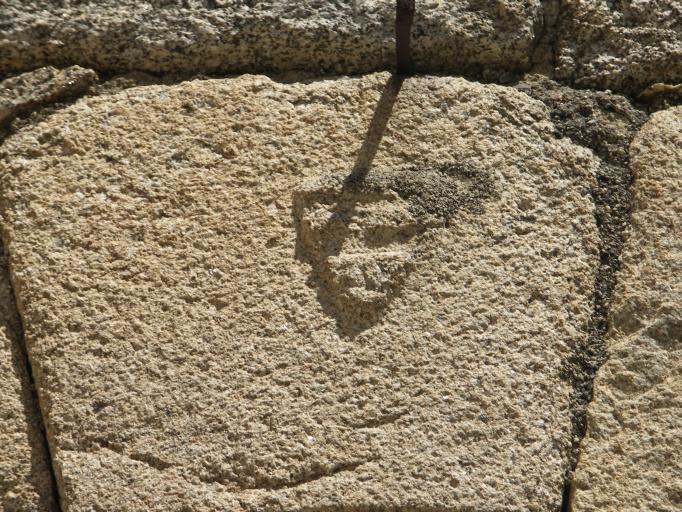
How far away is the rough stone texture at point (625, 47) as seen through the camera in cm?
123

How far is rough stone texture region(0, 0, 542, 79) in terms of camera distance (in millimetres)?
1159

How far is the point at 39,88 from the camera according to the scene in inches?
45.3

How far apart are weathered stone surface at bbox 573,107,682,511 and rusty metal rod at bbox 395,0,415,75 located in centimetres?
27

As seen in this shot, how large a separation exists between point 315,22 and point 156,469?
0.50 metres

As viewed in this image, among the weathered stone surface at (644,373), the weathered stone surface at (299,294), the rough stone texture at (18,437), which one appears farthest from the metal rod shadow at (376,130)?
the rough stone texture at (18,437)

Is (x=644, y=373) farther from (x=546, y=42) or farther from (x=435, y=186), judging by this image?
(x=546, y=42)

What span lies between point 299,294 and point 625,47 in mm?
478

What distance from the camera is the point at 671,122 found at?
3.97ft

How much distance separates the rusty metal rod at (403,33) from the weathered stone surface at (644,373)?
0.27m

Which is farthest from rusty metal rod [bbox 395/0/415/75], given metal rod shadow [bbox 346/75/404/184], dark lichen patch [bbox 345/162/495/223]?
dark lichen patch [bbox 345/162/495/223]

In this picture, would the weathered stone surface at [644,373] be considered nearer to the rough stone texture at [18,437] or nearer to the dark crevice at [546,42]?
the dark crevice at [546,42]

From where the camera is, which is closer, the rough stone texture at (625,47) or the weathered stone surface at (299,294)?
the weathered stone surface at (299,294)

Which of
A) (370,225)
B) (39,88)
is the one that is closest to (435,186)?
(370,225)

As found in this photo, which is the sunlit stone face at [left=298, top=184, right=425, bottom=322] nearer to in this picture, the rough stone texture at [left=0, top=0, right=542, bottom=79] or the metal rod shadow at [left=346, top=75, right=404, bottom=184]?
the metal rod shadow at [left=346, top=75, right=404, bottom=184]
